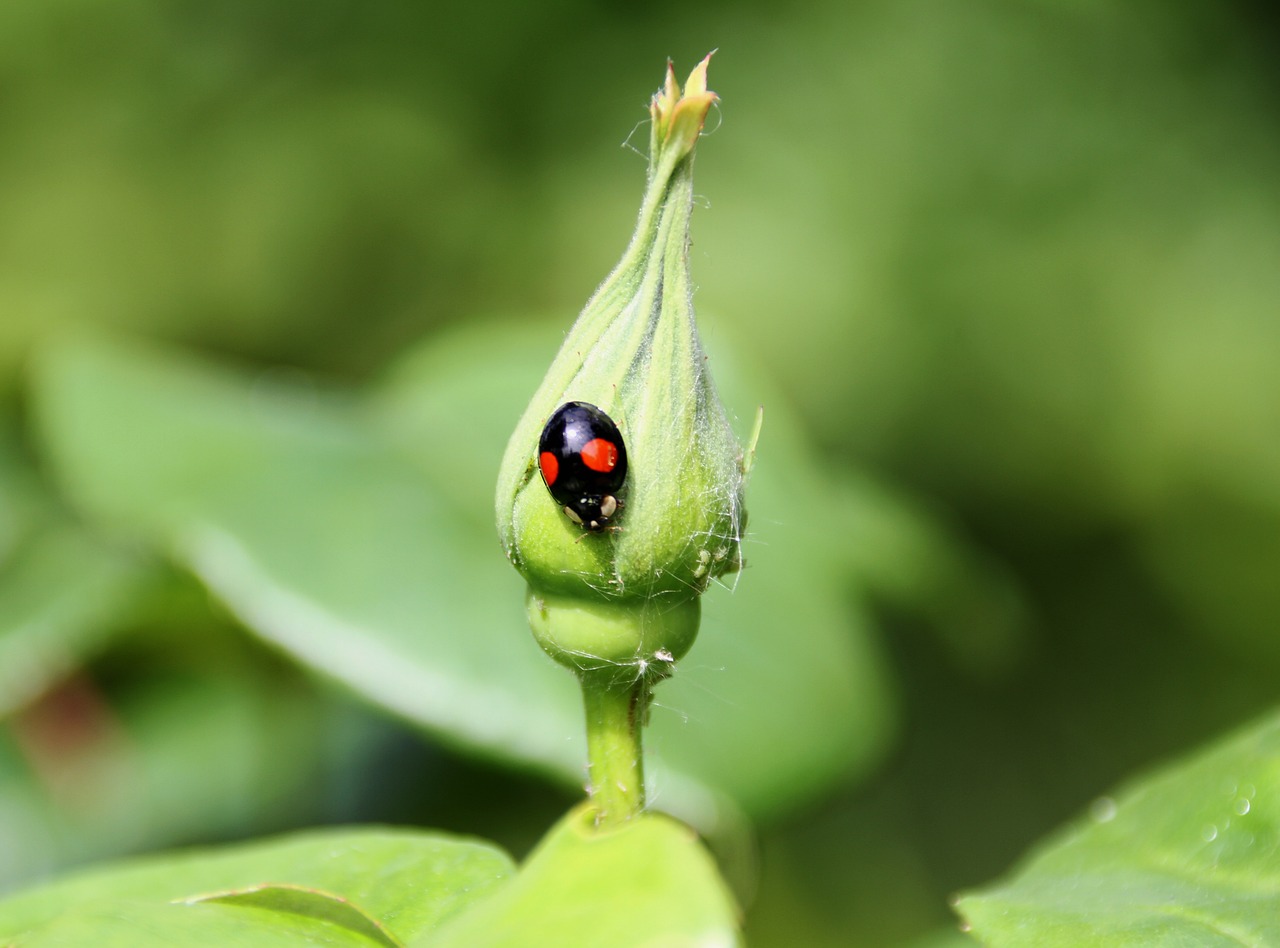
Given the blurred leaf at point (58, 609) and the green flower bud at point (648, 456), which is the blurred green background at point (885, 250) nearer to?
the blurred leaf at point (58, 609)

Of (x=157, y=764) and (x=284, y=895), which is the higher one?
(x=157, y=764)

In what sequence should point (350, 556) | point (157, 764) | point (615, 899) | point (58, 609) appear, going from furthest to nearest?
point (157, 764) → point (58, 609) → point (350, 556) → point (615, 899)

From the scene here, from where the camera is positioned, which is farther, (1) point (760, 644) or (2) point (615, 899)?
(1) point (760, 644)

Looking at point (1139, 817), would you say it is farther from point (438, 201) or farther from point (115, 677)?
point (438, 201)

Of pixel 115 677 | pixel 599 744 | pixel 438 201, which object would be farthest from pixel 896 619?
pixel 599 744

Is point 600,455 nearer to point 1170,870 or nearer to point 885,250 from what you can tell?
point 1170,870

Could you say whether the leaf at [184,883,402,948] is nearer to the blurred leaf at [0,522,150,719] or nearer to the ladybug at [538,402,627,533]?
the ladybug at [538,402,627,533]

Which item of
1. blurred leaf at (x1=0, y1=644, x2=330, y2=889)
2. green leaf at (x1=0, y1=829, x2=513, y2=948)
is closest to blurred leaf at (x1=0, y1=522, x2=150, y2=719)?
blurred leaf at (x1=0, y1=644, x2=330, y2=889)

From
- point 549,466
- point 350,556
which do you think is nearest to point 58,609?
point 350,556

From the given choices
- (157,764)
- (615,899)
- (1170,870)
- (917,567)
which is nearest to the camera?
(615,899)
